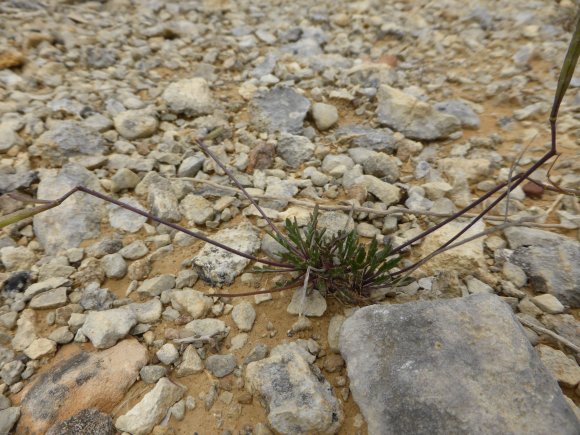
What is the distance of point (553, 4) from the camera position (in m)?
4.23

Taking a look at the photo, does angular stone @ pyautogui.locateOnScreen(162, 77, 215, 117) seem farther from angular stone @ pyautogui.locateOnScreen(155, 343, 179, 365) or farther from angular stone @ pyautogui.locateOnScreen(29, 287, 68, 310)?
angular stone @ pyautogui.locateOnScreen(155, 343, 179, 365)

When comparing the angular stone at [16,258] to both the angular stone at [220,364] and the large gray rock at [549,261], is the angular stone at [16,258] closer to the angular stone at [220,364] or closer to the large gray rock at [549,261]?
the angular stone at [220,364]

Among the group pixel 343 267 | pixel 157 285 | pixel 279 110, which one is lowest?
pixel 157 285

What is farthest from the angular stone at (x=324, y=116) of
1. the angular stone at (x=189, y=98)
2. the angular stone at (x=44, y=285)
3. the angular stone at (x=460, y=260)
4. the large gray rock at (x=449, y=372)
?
the angular stone at (x=44, y=285)

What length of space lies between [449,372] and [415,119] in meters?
2.19

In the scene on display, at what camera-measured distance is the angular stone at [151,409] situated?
1.54m

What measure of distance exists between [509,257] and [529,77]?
2256mm

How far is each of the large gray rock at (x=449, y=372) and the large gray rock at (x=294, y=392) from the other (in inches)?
5.7

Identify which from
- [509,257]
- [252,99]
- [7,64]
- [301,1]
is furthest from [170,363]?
[301,1]

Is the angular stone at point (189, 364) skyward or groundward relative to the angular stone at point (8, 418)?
Answer: groundward

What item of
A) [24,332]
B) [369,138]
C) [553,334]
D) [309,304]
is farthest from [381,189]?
[24,332]

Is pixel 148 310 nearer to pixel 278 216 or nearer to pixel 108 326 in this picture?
pixel 108 326

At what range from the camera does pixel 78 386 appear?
1.64m

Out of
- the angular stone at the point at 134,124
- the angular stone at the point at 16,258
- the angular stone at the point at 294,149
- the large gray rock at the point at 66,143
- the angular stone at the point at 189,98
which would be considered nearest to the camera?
the angular stone at the point at 16,258
